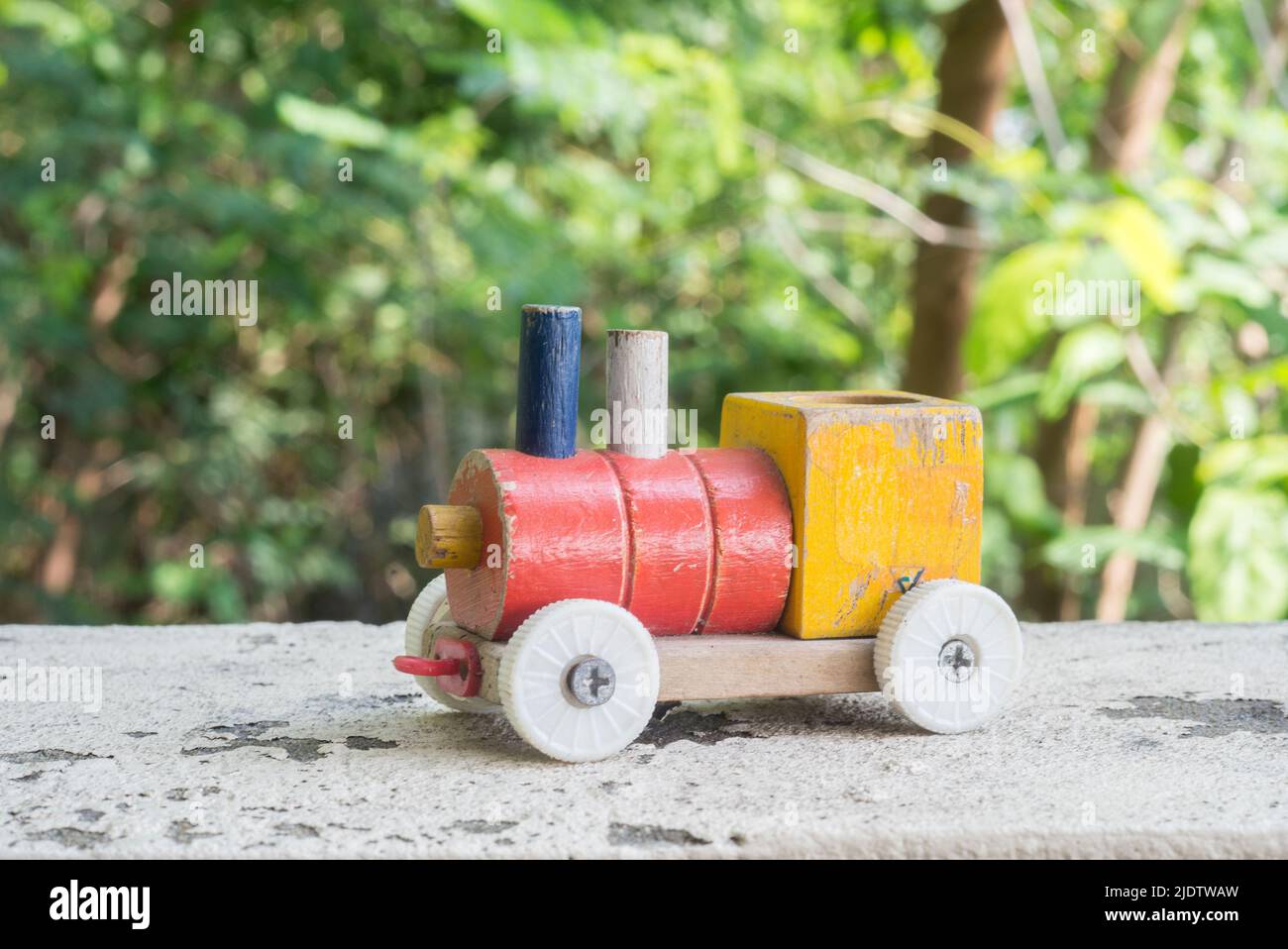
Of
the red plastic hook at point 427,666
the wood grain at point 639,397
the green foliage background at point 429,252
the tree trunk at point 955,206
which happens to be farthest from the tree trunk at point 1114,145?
the red plastic hook at point 427,666

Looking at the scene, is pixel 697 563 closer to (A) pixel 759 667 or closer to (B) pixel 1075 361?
(A) pixel 759 667

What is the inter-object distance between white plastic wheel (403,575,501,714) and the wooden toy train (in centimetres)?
3

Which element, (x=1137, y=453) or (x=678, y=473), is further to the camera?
(x=1137, y=453)

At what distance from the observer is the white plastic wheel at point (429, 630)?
1670 millimetres

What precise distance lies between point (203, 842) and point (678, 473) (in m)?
0.62

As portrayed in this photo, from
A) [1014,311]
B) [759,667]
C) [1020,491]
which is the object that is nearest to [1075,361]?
[1014,311]

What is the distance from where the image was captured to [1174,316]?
4.17m

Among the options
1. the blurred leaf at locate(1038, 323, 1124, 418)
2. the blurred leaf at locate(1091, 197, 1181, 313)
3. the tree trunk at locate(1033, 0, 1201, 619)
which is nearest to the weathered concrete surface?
the blurred leaf at locate(1091, 197, 1181, 313)

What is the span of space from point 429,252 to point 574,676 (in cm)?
272

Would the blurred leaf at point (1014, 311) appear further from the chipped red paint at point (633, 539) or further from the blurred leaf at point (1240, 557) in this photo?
the chipped red paint at point (633, 539)

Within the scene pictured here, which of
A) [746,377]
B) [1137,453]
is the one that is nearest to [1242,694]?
[1137,453]

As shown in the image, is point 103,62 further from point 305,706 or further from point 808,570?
point 808,570

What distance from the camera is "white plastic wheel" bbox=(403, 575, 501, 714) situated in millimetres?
1670

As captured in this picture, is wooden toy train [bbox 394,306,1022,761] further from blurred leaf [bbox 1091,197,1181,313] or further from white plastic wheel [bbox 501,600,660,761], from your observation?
blurred leaf [bbox 1091,197,1181,313]
